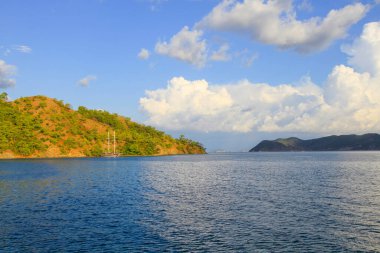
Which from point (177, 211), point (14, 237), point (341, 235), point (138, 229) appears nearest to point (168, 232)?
point (138, 229)

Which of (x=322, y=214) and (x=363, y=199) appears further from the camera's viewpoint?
(x=363, y=199)

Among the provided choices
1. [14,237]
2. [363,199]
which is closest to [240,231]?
[14,237]

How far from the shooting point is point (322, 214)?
49.8 meters

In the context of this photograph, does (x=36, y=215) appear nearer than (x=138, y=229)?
No

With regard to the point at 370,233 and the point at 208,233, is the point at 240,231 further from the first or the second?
the point at 370,233

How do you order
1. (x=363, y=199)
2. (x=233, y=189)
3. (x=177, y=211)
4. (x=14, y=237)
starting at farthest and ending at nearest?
(x=233, y=189)
(x=363, y=199)
(x=177, y=211)
(x=14, y=237)

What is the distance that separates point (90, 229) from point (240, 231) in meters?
18.6

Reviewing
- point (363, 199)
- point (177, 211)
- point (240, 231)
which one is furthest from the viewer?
point (363, 199)

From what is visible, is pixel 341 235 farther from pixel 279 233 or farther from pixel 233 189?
pixel 233 189

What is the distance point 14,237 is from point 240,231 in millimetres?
26185

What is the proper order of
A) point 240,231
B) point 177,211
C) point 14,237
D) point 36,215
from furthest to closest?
1. point 177,211
2. point 36,215
3. point 240,231
4. point 14,237

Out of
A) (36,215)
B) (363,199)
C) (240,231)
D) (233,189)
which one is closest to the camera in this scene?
(240,231)

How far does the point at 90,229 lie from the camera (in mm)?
41500

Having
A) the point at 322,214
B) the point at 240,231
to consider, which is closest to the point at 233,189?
the point at 322,214
